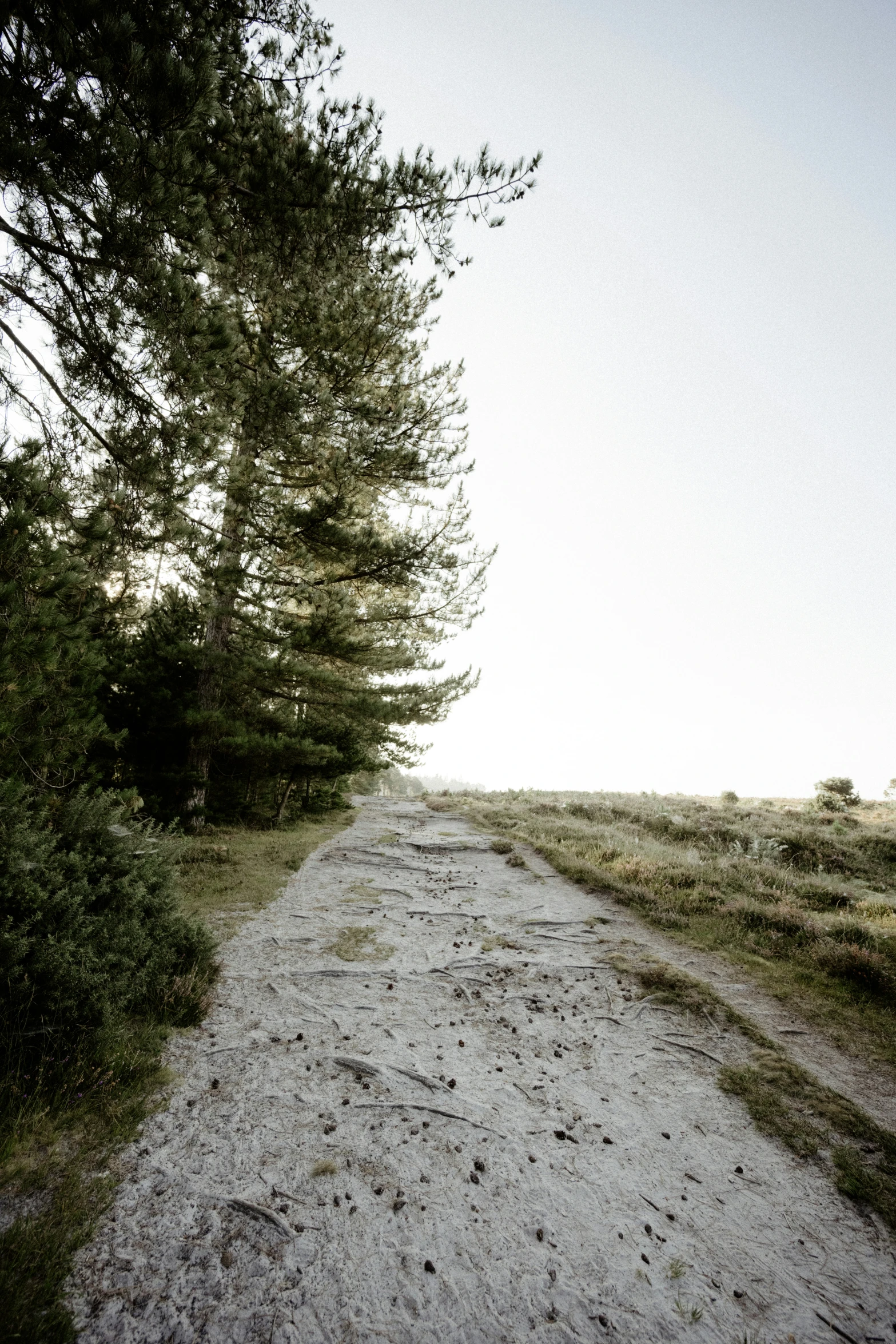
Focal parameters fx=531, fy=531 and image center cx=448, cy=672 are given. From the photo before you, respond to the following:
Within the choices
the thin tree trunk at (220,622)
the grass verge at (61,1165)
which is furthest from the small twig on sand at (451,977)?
the thin tree trunk at (220,622)

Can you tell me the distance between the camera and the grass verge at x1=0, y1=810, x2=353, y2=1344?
2502 millimetres

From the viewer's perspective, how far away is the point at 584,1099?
4625 millimetres

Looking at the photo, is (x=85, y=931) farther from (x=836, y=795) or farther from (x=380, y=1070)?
(x=836, y=795)

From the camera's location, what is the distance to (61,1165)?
3.27m

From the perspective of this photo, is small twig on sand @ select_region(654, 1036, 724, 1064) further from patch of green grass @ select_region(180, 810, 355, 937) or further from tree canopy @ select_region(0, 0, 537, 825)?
tree canopy @ select_region(0, 0, 537, 825)

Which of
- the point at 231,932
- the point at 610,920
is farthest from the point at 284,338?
the point at 610,920

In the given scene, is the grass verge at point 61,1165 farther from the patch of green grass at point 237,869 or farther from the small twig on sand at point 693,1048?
the small twig on sand at point 693,1048

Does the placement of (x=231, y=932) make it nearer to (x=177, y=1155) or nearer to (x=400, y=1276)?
(x=177, y=1155)

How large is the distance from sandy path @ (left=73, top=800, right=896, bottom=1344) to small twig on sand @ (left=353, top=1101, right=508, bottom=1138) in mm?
17

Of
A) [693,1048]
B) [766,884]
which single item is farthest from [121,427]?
[766,884]

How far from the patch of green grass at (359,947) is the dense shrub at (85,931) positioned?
181 cm

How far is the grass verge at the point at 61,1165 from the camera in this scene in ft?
8.21

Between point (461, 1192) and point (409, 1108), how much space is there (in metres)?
0.85

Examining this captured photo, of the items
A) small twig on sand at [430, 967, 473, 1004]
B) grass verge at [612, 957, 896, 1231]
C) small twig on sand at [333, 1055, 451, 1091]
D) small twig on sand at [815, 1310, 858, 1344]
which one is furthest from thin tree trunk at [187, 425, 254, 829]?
small twig on sand at [815, 1310, 858, 1344]
